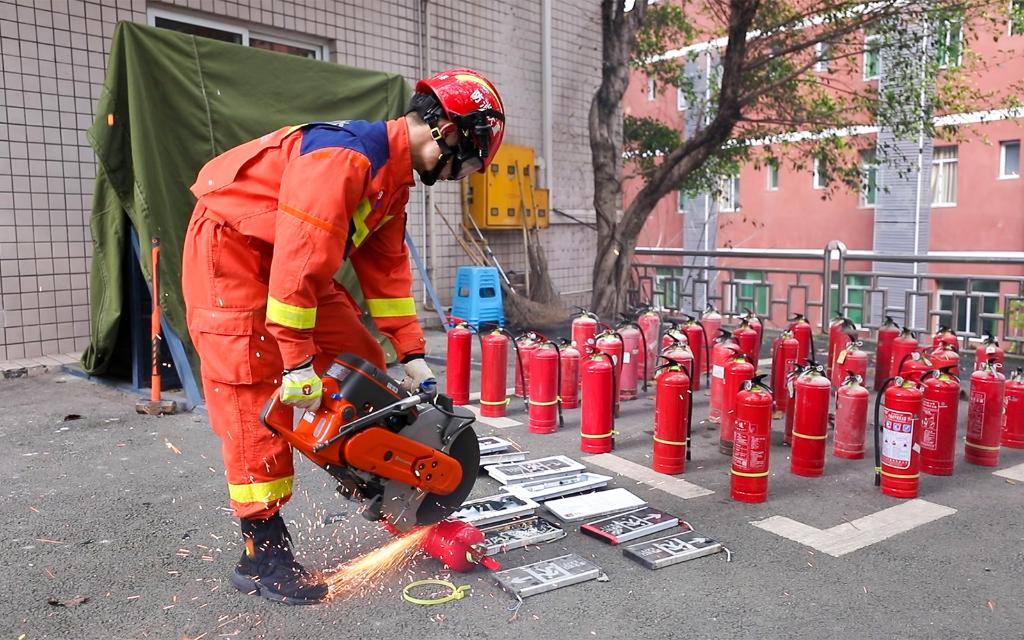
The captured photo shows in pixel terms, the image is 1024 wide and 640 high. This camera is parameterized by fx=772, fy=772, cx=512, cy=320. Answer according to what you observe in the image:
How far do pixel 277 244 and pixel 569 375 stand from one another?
3.37 m

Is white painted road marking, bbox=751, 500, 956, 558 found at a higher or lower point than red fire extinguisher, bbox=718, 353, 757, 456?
lower

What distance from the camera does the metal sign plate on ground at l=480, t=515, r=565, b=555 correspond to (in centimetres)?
319

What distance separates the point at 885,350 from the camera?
239 inches

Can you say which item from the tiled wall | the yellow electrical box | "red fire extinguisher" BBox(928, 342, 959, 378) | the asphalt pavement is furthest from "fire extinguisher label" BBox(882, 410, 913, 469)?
the yellow electrical box

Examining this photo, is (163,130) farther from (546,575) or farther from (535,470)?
(546,575)

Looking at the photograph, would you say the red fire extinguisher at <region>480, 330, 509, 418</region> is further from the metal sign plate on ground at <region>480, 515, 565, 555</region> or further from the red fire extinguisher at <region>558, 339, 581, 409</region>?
the metal sign plate on ground at <region>480, 515, 565, 555</region>

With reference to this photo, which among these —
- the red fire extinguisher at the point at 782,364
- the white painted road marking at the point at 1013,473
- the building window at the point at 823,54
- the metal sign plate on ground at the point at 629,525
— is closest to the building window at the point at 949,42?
the building window at the point at 823,54

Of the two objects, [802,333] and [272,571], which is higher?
[802,333]

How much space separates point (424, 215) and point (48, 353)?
13.6 ft

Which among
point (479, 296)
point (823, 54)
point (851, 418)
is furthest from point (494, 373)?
point (823, 54)

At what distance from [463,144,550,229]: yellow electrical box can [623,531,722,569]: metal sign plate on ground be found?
21.6ft

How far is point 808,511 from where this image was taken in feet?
12.1

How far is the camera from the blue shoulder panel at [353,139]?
8.15 feet

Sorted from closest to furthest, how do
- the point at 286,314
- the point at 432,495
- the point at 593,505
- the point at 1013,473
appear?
the point at 286,314 < the point at 432,495 < the point at 593,505 < the point at 1013,473
